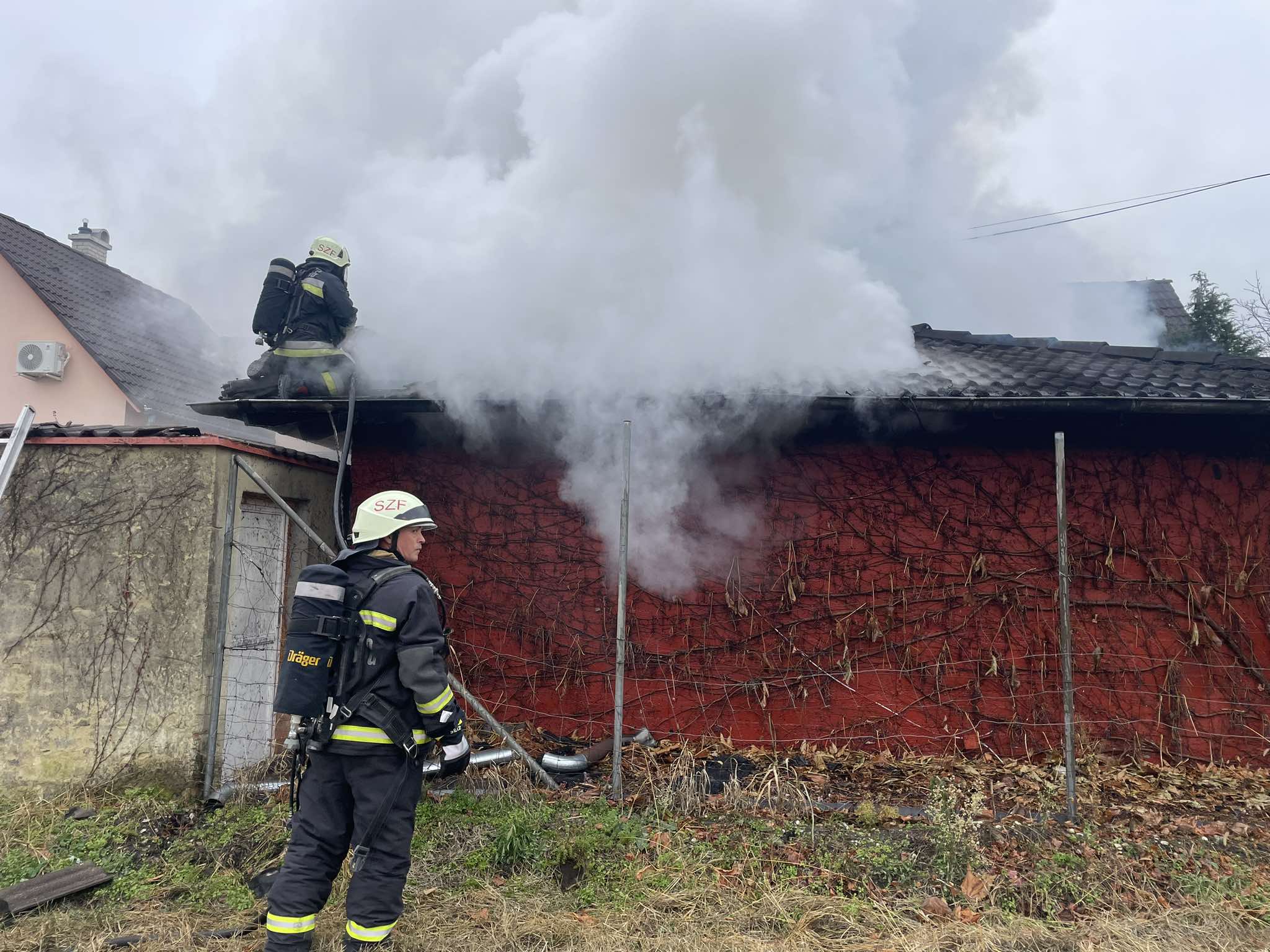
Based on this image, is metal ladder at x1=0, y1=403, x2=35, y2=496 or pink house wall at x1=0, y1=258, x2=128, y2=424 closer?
metal ladder at x1=0, y1=403, x2=35, y2=496

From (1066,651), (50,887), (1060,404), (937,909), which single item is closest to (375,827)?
(50,887)

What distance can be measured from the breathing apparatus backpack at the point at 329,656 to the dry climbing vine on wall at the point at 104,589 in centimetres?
240

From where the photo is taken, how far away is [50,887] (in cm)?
412

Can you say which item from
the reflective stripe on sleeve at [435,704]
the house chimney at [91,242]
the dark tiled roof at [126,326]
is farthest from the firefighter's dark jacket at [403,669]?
the house chimney at [91,242]

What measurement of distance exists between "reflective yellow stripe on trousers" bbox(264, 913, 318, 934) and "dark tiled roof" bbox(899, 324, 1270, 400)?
463cm

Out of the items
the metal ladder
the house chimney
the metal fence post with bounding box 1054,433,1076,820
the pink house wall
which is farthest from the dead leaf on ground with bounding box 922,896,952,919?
the house chimney

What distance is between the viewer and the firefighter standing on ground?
10.8 feet

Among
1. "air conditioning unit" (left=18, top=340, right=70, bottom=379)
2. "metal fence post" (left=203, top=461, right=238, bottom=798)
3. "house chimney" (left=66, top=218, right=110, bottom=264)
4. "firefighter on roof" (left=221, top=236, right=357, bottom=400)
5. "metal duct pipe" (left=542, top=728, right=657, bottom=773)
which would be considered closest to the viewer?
"metal fence post" (left=203, top=461, right=238, bottom=798)

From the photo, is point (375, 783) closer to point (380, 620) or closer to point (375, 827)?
point (375, 827)

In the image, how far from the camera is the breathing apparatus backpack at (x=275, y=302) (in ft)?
21.9

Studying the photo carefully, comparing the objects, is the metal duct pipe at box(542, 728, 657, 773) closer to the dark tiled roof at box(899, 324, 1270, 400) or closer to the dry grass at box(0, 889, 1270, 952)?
the dry grass at box(0, 889, 1270, 952)

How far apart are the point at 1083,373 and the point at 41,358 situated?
40.4ft

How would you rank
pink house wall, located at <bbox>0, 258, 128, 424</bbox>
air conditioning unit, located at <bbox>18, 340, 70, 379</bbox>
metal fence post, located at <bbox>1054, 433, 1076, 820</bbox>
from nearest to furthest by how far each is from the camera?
metal fence post, located at <bbox>1054, 433, 1076, 820</bbox> → air conditioning unit, located at <bbox>18, 340, 70, 379</bbox> → pink house wall, located at <bbox>0, 258, 128, 424</bbox>

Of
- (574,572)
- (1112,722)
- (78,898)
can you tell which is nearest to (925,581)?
(1112,722)
